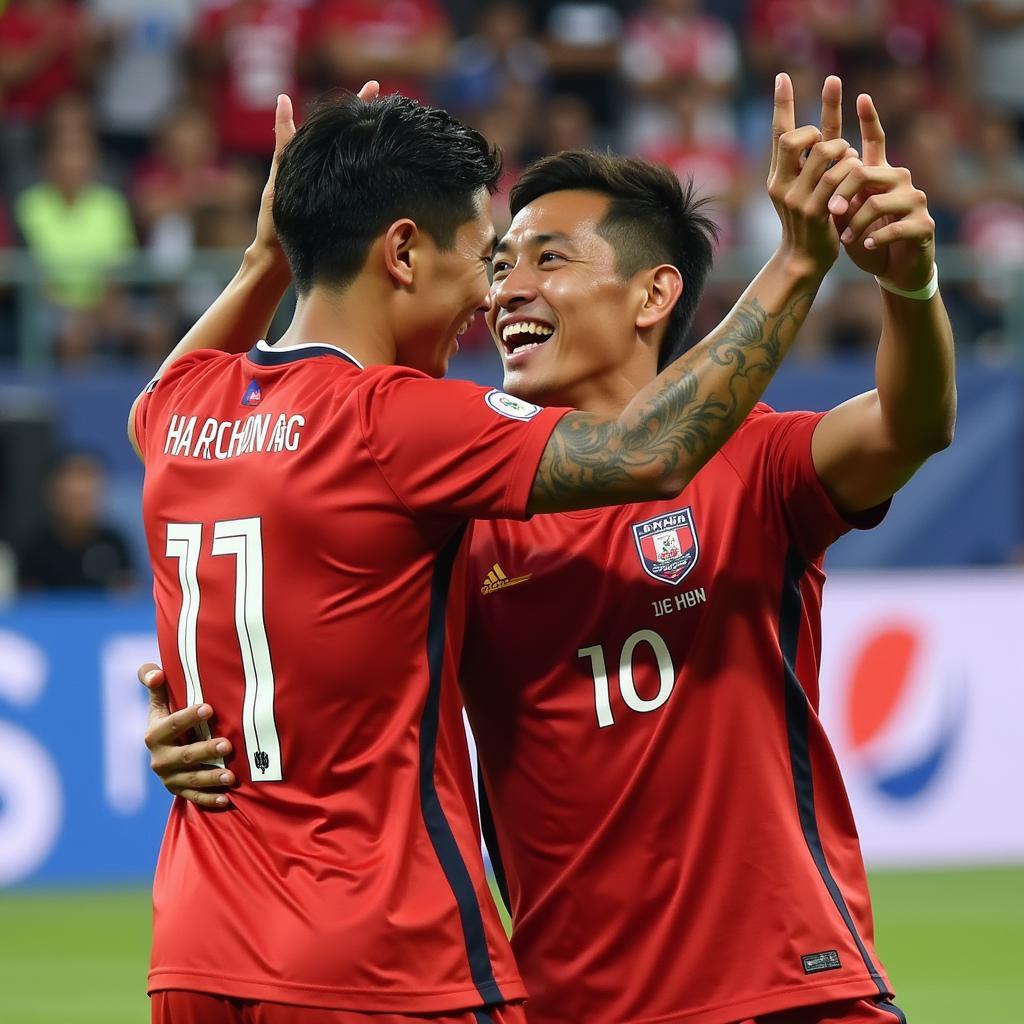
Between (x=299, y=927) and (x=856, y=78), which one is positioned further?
(x=856, y=78)

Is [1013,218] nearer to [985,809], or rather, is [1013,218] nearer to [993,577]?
[993,577]

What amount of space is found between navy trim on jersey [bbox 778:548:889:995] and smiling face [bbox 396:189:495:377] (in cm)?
73

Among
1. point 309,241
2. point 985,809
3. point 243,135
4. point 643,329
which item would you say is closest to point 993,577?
point 985,809

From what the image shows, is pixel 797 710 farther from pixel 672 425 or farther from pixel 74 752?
pixel 74 752

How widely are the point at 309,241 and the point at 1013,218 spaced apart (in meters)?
12.0

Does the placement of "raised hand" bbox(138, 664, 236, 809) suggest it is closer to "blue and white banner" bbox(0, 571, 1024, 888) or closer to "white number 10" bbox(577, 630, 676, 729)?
"white number 10" bbox(577, 630, 676, 729)

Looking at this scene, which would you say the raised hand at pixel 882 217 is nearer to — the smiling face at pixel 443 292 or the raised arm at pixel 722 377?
the raised arm at pixel 722 377

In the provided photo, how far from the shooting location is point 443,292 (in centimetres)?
333

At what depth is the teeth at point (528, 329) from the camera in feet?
13.0

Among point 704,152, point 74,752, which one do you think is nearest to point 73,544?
point 74,752

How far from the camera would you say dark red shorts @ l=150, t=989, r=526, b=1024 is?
117 inches

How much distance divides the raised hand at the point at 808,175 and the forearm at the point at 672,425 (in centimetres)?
5

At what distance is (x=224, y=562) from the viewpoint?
Result: 3137 mm

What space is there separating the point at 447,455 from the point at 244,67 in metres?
10.7
